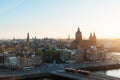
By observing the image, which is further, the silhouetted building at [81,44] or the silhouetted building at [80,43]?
the silhouetted building at [80,43]

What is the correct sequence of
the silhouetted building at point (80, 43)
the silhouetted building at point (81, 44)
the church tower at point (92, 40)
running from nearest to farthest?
1. the silhouetted building at point (81, 44)
2. the silhouetted building at point (80, 43)
3. the church tower at point (92, 40)

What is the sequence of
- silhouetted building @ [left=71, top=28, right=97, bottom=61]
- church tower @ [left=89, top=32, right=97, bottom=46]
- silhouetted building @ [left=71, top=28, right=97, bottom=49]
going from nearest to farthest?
silhouetted building @ [left=71, top=28, right=97, bottom=61] < silhouetted building @ [left=71, top=28, right=97, bottom=49] < church tower @ [left=89, top=32, right=97, bottom=46]

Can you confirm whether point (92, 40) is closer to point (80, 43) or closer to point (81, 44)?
point (80, 43)

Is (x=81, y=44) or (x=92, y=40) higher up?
(x=92, y=40)

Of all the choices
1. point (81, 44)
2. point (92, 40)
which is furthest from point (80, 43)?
point (92, 40)

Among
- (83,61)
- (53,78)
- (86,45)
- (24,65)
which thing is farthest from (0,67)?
(86,45)

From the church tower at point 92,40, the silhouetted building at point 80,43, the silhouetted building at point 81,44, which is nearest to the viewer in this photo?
the silhouetted building at point 81,44

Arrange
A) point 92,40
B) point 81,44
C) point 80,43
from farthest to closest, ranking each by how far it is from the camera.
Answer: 1. point 92,40
2. point 80,43
3. point 81,44

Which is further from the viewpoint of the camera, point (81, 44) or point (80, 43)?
point (80, 43)

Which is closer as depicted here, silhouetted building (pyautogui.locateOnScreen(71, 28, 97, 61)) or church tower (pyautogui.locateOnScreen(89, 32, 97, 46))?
silhouetted building (pyautogui.locateOnScreen(71, 28, 97, 61))

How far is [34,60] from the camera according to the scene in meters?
73.7

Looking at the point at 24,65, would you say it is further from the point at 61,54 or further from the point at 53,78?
the point at 61,54

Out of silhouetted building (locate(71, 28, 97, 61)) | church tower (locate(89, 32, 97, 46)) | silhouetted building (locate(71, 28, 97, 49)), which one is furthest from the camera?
church tower (locate(89, 32, 97, 46))

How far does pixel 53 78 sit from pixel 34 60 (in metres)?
18.0
